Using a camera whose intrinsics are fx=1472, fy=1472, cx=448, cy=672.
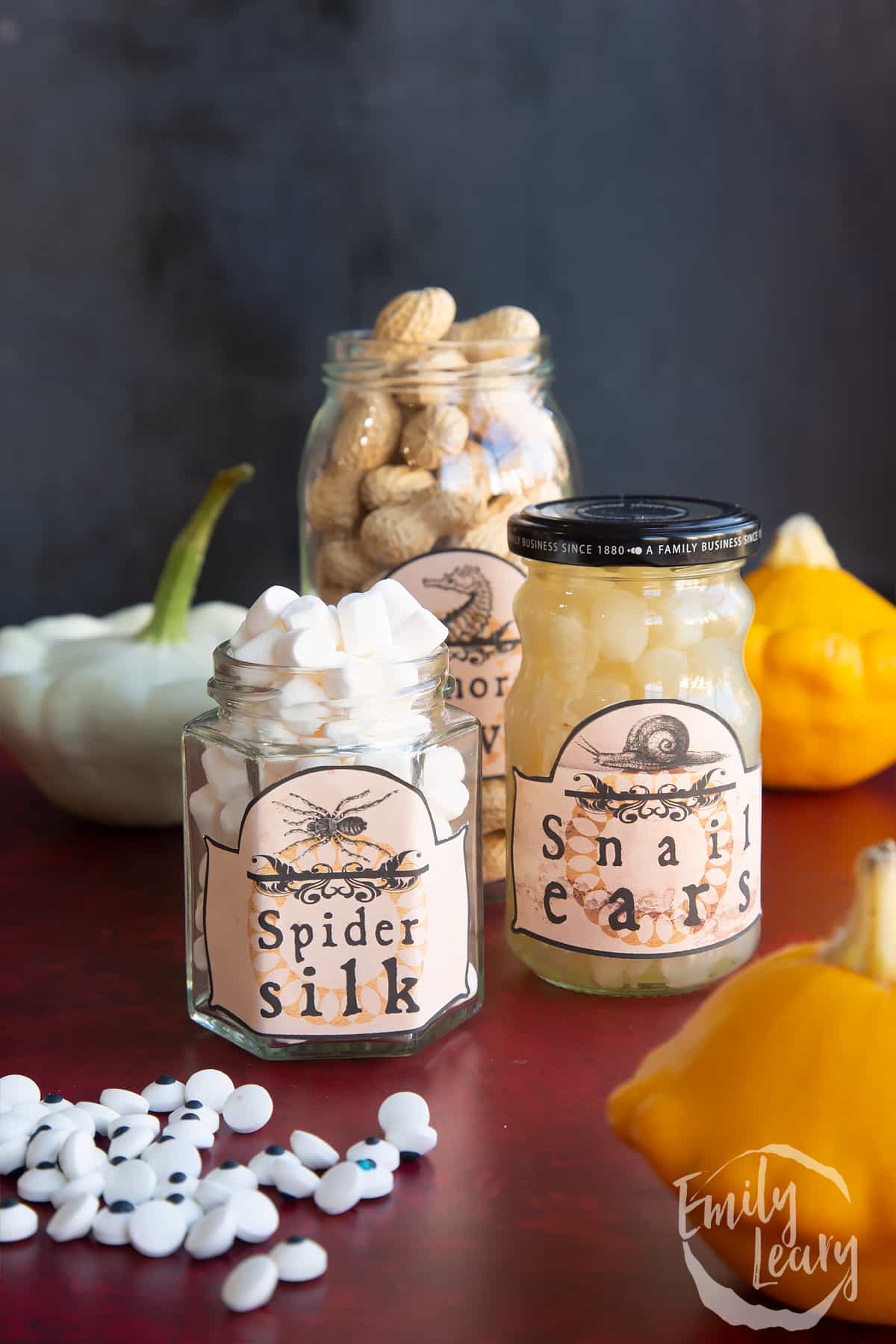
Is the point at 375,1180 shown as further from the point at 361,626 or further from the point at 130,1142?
the point at 361,626

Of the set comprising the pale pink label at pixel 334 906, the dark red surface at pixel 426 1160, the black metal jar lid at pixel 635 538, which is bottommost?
the dark red surface at pixel 426 1160

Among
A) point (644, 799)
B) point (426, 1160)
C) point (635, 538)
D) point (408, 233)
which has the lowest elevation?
point (426, 1160)

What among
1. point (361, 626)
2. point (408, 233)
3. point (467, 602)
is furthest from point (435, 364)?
point (408, 233)

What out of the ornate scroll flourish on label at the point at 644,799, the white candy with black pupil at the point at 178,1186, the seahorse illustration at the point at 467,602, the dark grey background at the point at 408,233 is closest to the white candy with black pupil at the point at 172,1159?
the white candy with black pupil at the point at 178,1186

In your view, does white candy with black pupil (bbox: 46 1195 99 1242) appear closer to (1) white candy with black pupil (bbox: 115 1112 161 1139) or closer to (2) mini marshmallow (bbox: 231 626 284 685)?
(1) white candy with black pupil (bbox: 115 1112 161 1139)

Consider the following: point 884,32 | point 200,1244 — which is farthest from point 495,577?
point 884,32

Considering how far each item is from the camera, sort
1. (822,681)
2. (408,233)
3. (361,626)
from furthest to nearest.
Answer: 1. (408,233)
2. (822,681)
3. (361,626)

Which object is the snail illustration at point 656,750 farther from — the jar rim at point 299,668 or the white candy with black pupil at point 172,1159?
the white candy with black pupil at point 172,1159
